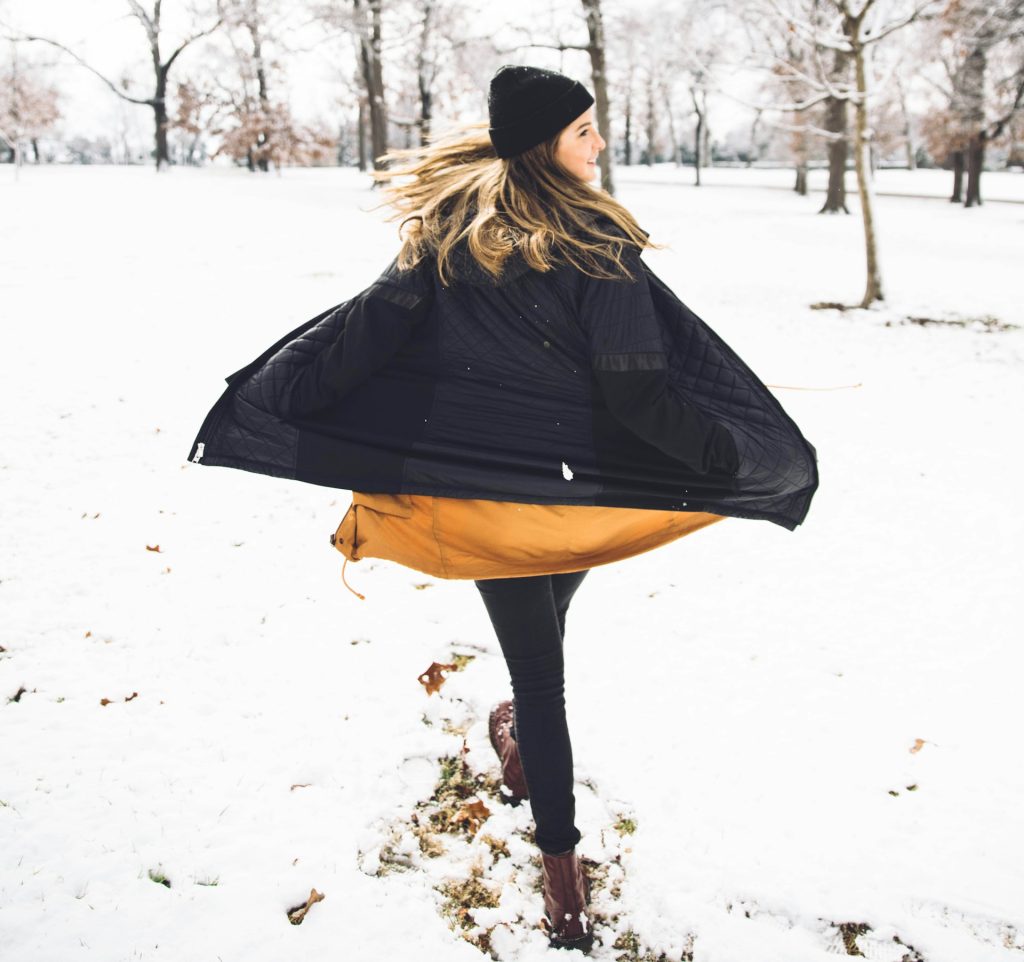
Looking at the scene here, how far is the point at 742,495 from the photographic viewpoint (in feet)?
6.08

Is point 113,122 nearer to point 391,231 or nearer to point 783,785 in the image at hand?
point 391,231

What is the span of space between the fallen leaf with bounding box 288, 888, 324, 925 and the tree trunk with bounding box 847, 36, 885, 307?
9.66m

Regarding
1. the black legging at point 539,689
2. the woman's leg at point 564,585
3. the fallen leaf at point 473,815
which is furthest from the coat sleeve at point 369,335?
the fallen leaf at point 473,815

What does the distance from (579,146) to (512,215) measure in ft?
0.79

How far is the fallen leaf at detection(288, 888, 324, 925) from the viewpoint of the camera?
2.01m

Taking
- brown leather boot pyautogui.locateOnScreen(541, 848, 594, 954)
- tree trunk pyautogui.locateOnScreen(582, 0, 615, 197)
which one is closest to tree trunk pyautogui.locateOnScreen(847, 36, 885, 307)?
tree trunk pyautogui.locateOnScreen(582, 0, 615, 197)

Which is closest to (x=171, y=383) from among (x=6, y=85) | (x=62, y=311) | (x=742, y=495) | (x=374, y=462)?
(x=62, y=311)

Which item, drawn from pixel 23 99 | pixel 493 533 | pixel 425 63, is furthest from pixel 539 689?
pixel 23 99

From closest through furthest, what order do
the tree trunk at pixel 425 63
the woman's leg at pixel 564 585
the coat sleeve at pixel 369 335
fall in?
the coat sleeve at pixel 369 335 < the woman's leg at pixel 564 585 < the tree trunk at pixel 425 63

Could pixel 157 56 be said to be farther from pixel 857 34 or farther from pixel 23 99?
pixel 857 34

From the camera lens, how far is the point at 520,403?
168 centimetres

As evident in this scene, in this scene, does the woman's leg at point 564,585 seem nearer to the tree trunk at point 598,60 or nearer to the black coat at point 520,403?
the black coat at point 520,403

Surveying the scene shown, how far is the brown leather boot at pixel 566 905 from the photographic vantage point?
1.95 metres

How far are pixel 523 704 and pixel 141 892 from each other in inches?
47.2
